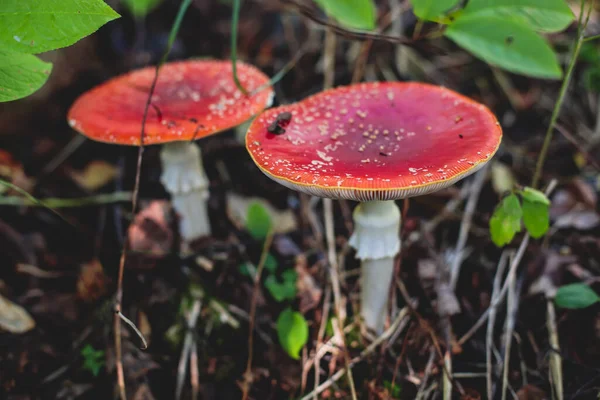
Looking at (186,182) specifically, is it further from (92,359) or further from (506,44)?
(506,44)

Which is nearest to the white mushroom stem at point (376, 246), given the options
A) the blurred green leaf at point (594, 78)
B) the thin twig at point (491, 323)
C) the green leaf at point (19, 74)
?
the thin twig at point (491, 323)

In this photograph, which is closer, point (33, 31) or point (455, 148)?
point (33, 31)

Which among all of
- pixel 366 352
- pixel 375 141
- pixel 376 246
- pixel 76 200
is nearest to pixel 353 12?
pixel 375 141

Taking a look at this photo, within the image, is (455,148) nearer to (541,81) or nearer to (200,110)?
(200,110)

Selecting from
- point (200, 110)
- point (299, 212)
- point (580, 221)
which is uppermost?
point (200, 110)

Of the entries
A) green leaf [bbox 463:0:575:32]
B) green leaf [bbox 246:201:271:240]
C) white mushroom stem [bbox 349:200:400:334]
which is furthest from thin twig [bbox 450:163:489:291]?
green leaf [bbox 463:0:575:32]

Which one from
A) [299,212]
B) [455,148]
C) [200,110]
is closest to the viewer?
[455,148]

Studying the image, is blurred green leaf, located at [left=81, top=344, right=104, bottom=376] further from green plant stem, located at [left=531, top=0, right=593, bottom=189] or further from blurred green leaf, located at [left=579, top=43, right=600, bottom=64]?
blurred green leaf, located at [left=579, top=43, right=600, bottom=64]

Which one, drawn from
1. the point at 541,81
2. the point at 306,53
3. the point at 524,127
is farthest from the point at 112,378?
the point at 541,81
